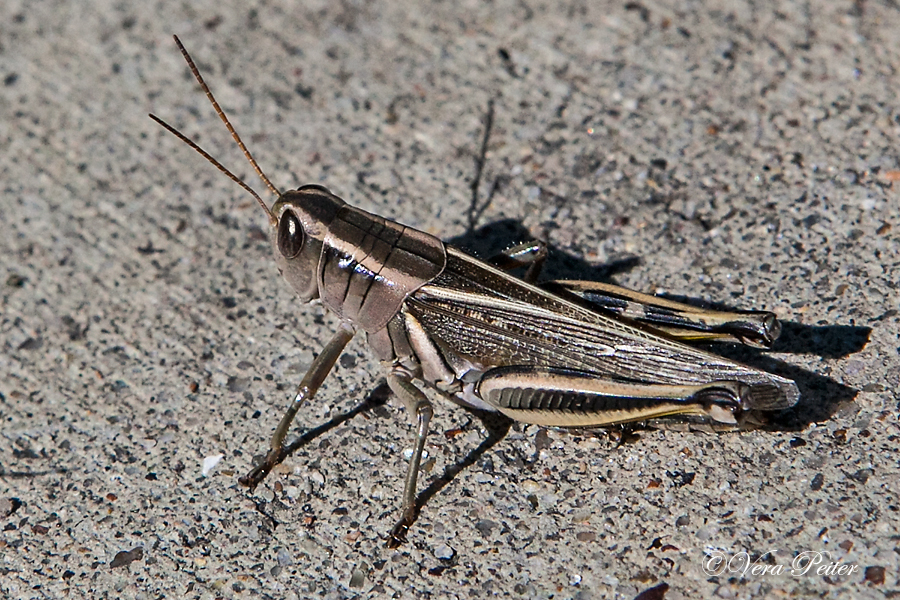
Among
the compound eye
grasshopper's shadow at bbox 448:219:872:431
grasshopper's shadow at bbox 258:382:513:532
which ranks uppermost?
grasshopper's shadow at bbox 448:219:872:431

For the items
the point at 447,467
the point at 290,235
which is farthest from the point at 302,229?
the point at 447,467

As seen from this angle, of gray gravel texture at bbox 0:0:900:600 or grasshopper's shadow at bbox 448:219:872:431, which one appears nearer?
gray gravel texture at bbox 0:0:900:600

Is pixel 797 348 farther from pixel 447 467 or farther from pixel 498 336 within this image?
pixel 447 467

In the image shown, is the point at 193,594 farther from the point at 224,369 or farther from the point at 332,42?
the point at 332,42

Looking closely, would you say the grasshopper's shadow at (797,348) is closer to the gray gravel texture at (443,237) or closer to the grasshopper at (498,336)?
the gray gravel texture at (443,237)

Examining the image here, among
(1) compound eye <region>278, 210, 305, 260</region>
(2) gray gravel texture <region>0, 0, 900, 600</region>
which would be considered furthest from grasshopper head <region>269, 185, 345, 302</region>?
(2) gray gravel texture <region>0, 0, 900, 600</region>

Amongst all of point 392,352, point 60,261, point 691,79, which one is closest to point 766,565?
point 392,352

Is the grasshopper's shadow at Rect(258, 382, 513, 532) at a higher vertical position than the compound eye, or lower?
lower

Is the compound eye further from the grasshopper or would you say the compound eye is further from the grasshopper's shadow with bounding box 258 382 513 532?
the grasshopper's shadow with bounding box 258 382 513 532
